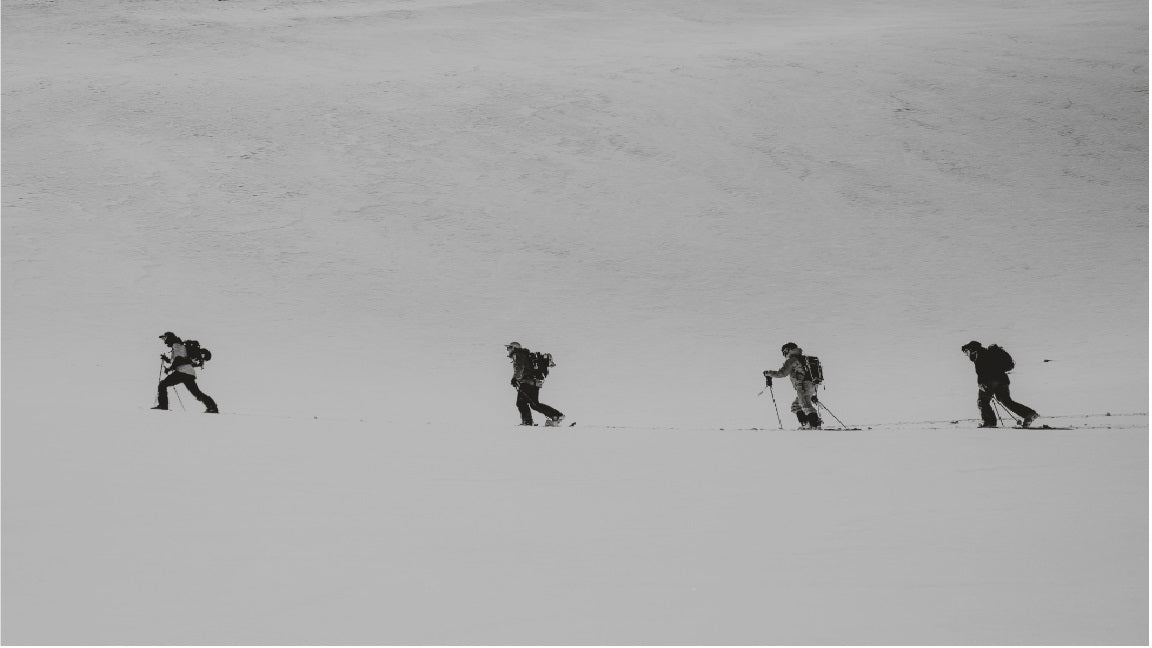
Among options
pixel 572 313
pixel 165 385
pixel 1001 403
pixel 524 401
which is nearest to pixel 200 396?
pixel 165 385

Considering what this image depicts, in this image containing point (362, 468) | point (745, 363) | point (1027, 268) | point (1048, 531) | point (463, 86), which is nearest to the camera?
point (1048, 531)

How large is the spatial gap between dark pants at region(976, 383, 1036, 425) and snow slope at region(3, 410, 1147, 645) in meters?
0.71

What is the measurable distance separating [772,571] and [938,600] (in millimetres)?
911

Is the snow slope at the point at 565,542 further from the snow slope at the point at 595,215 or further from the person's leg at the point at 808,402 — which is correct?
the snow slope at the point at 595,215

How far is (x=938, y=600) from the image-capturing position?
558 cm

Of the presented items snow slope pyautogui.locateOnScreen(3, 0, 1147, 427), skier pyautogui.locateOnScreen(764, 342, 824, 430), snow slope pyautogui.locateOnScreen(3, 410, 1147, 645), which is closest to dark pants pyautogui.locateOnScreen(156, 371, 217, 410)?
snow slope pyautogui.locateOnScreen(3, 410, 1147, 645)

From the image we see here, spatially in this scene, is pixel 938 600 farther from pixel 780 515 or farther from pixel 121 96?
pixel 121 96

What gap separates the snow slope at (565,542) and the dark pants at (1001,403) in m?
0.71

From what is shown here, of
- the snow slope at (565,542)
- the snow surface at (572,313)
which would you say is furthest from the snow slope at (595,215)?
the snow slope at (565,542)

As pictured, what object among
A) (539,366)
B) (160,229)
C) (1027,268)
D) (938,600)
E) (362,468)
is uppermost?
(160,229)

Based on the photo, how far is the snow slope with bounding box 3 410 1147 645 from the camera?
5.32 meters

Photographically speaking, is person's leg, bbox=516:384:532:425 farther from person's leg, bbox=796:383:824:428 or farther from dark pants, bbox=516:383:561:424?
person's leg, bbox=796:383:824:428

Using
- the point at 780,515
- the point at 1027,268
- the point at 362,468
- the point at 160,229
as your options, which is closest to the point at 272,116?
the point at 160,229

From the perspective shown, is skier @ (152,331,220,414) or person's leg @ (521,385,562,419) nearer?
skier @ (152,331,220,414)
